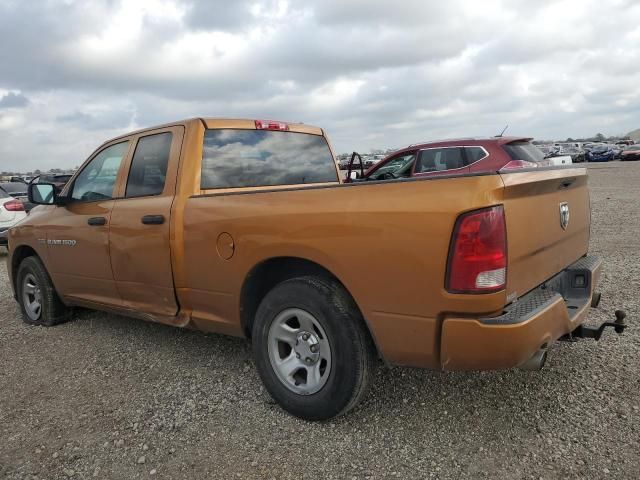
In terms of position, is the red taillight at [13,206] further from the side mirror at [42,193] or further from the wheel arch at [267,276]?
the wheel arch at [267,276]

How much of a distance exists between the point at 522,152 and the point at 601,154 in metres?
40.8

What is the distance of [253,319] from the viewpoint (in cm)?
347

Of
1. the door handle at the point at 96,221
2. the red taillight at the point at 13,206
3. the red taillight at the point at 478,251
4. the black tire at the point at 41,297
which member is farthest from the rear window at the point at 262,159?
the red taillight at the point at 13,206

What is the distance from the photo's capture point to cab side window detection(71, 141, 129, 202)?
4363mm

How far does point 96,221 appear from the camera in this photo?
4.24m

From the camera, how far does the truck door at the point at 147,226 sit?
3.71 meters

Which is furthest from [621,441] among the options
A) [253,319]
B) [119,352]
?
[119,352]

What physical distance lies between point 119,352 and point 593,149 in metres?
49.0

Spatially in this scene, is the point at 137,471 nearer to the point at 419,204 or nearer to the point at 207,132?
the point at 419,204

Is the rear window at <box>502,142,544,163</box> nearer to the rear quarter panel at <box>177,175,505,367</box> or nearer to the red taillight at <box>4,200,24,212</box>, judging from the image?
the rear quarter panel at <box>177,175,505,367</box>

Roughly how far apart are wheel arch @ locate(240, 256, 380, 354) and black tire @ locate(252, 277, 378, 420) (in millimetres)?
98

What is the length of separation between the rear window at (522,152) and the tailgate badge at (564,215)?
685 cm

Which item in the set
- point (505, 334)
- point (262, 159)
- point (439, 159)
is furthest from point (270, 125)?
point (439, 159)

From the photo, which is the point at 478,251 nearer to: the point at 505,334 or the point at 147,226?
the point at 505,334
